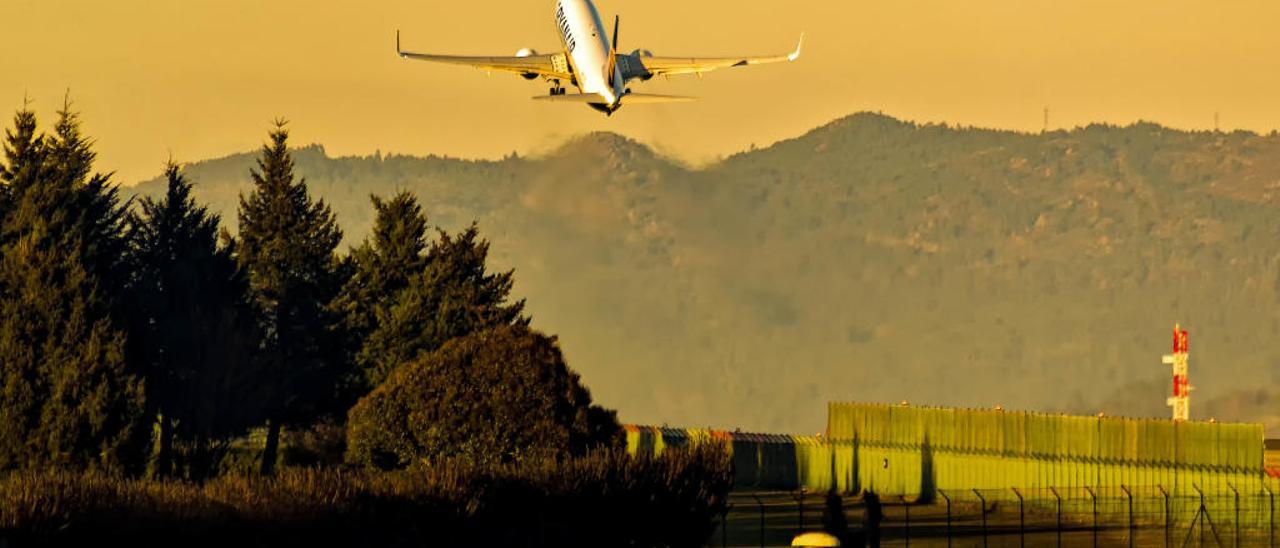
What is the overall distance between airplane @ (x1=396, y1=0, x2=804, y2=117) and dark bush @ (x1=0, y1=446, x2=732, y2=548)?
696 inches

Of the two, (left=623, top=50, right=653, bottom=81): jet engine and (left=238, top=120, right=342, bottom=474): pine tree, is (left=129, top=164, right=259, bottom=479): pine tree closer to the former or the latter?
(left=238, top=120, right=342, bottom=474): pine tree

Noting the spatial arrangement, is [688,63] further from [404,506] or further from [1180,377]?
[1180,377]

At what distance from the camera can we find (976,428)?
108812 millimetres

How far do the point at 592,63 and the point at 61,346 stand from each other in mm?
20338

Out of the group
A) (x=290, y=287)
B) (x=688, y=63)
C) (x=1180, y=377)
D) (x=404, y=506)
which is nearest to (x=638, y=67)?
(x=688, y=63)

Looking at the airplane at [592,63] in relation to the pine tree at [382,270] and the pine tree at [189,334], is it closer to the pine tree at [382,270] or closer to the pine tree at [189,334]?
the pine tree at [189,334]

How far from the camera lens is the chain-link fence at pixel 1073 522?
265 ft

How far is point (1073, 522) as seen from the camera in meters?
89.8

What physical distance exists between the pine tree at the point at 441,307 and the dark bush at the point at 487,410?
32997mm

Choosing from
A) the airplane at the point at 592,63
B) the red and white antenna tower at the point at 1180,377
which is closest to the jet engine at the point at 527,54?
the airplane at the point at 592,63

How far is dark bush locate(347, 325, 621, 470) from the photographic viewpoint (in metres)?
79.8

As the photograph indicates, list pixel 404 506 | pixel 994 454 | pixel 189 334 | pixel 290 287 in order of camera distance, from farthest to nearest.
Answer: pixel 290 287 < pixel 189 334 < pixel 994 454 < pixel 404 506

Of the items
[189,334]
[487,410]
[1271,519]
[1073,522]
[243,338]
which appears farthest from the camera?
[243,338]

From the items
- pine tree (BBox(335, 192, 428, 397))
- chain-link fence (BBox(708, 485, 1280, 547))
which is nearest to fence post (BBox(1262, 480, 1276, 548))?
chain-link fence (BBox(708, 485, 1280, 547))
